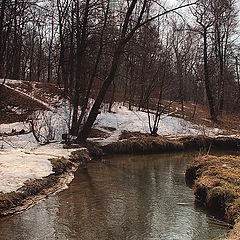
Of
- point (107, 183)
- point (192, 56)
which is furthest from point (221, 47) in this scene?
point (107, 183)

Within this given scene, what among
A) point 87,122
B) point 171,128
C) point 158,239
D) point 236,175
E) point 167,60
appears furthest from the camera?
point 171,128

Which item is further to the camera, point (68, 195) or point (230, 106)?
point (230, 106)

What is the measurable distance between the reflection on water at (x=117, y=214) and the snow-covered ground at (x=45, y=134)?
1070 mm

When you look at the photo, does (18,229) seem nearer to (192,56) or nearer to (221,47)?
(221,47)

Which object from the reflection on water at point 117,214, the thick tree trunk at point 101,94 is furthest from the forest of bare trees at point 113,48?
the reflection on water at point 117,214

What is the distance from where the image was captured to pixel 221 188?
6.05 m

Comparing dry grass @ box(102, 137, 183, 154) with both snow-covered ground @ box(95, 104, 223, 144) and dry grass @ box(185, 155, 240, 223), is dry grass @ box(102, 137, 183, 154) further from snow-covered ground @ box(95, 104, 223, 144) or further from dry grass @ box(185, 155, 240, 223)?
dry grass @ box(185, 155, 240, 223)

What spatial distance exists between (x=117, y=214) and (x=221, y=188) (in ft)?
7.54

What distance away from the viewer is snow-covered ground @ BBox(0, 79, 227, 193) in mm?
7305

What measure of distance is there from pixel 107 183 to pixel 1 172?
3.03 meters

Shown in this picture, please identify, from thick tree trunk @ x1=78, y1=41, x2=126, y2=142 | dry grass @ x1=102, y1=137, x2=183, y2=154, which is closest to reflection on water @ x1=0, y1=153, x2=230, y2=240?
thick tree trunk @ x1=78, y1=41, x2=126, y2=142

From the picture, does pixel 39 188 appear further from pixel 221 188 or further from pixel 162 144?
pixel 162 144

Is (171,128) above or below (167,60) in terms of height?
below

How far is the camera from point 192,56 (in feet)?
114
